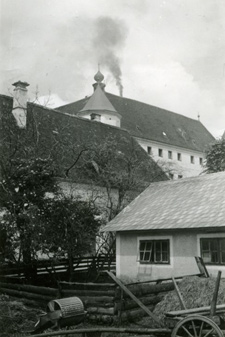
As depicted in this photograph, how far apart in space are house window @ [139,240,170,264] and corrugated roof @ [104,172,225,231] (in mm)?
718

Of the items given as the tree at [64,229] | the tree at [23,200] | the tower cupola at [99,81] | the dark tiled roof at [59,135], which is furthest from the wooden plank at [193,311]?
the tower cupola at [99,81]

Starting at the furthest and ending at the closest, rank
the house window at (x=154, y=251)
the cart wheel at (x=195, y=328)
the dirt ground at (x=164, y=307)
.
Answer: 1. the house window at (x=154, y=251)
2. the dirt ground at (x=164, y=307)
3. the cart wheel at (x=195, y=328)

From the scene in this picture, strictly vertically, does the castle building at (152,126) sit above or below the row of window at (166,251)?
above

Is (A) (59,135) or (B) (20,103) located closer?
(A) (59,135)

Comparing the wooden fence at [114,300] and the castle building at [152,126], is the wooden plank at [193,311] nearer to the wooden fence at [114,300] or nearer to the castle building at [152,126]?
the wooden fence at [114,300]

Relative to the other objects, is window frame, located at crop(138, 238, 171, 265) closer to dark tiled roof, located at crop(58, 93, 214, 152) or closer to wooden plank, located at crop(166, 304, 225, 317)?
wooden plank, located at crop(166, 304, 225, 317)

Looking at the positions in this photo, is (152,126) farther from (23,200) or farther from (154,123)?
(23,200)

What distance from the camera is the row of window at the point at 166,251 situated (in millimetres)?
13258

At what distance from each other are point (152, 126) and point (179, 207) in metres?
35.8

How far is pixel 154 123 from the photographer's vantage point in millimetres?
51656

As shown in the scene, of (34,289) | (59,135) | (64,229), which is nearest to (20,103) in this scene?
(59,135)

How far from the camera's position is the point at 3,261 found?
49.4 feet

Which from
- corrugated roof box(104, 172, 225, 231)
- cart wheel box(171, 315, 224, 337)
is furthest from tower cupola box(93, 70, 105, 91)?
cart wheel box(171, 315, 224, 337)

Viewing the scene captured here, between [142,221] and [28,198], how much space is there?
4.36 meters
